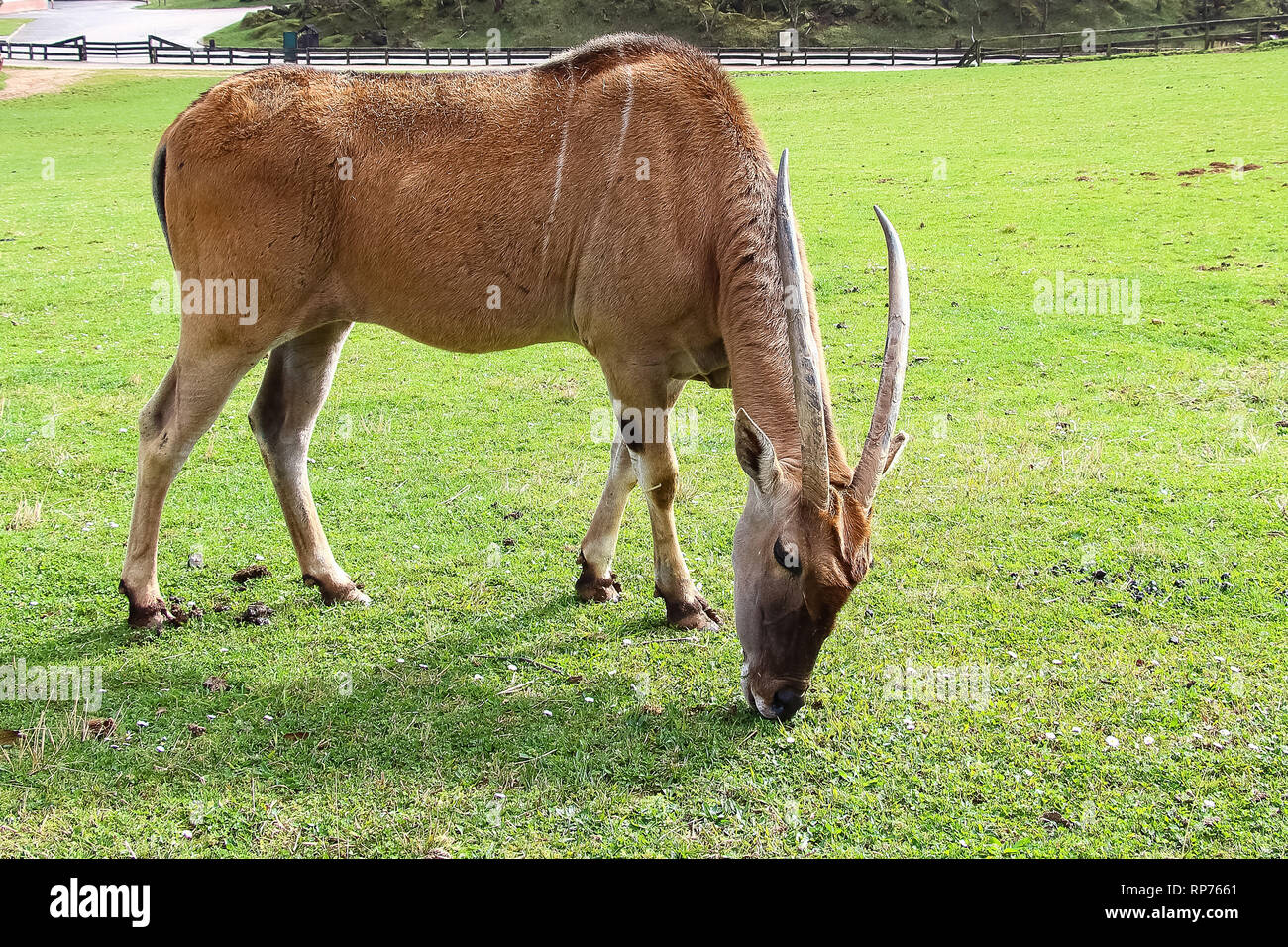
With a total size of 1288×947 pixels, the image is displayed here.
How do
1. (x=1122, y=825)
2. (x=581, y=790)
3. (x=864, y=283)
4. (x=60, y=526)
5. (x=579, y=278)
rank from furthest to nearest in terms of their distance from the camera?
(x=864, y=283), (x=60, y=526), (x=579, y=278), (x=581, y=790), (x=1122, y=825)

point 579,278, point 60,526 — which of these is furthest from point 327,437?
point 579,278

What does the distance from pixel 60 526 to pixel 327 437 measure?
2506 millimetres

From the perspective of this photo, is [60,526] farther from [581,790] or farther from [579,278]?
[581,790]

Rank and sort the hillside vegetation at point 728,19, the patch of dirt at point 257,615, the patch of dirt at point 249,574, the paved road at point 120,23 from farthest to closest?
1. the paved road at point 120,23
2. the hillside vegetation at point 728,19
3. the patch of dirt at point 249,574
4. the patch of dirt at point 257,615

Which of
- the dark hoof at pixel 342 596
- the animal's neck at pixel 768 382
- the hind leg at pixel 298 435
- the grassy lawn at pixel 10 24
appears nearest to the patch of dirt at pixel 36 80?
the grassy lawn at pixel 10 24

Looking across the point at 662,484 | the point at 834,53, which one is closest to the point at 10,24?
the point at 834,53

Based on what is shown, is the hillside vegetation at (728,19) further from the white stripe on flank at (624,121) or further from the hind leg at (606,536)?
the hind leg at (606,536)

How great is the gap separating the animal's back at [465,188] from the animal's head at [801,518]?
3.49ft

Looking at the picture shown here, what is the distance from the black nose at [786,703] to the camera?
4.99 metres

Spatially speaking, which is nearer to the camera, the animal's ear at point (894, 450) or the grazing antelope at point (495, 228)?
the animal's ear at point (894, 450)

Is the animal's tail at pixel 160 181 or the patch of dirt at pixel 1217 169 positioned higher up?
the patch of dirt at pixel 1217 169

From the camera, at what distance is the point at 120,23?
260 feet

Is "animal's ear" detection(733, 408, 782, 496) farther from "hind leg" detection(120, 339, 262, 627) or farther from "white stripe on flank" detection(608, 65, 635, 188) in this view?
"hind leg" detection(120, 339, 262, 627)

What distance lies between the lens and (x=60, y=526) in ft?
25.1
